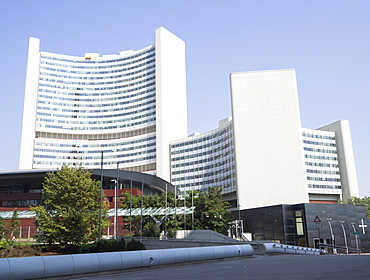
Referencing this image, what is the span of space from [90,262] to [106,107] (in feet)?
549

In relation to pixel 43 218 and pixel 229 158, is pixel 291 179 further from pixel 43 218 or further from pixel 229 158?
pixel 43 218

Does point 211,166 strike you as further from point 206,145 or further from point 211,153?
point 206,145

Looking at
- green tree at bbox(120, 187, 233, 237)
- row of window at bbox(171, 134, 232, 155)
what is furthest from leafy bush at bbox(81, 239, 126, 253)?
row of window at bbox(171, 134, 232, 155)

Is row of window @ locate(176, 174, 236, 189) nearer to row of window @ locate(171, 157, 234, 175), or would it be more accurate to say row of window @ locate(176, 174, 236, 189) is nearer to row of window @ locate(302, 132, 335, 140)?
row of window @ locate(171, 157, 234, 175)

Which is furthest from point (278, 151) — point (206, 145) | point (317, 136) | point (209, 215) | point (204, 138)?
point (209, 215)

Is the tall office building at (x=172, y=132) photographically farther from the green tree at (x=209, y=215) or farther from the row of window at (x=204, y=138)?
the green tree at (x=209, y=215)

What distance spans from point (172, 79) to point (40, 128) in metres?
62.3

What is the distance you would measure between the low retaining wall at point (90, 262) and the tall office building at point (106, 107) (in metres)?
129

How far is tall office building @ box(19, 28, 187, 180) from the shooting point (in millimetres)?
163875

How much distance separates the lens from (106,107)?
182125mm

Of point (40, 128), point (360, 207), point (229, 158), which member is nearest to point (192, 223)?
point (360, 207)

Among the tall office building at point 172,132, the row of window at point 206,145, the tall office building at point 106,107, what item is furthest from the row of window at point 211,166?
the tall office building at point 106,107

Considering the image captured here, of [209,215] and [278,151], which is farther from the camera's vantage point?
[278,151]

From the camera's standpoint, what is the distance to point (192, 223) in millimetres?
69500
